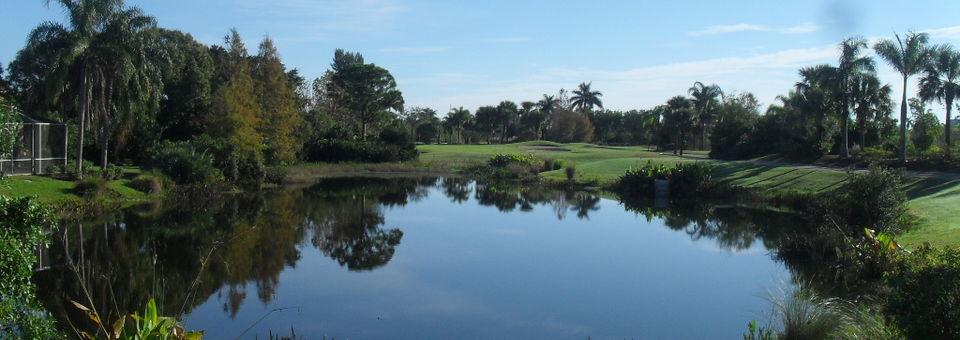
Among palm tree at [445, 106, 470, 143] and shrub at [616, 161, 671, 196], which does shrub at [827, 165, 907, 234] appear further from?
palm tree at [445, 106, 470, 143]

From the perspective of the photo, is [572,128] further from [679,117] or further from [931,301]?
[931,301]

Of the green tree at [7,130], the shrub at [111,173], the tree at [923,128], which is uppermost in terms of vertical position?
the tree at [923,128]

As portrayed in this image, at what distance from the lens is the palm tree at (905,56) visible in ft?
120

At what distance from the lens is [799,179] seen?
37.9m

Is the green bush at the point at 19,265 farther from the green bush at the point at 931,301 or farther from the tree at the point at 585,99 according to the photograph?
the tree at the point at 585,99

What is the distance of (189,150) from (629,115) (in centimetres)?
7486

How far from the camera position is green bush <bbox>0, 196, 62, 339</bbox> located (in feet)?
20.4

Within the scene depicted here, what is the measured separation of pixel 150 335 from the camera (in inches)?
279

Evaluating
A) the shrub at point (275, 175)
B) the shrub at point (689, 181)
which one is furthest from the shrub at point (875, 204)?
the shrub at point (275, 175)

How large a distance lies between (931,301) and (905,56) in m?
33.4

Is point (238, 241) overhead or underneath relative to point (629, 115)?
underneath

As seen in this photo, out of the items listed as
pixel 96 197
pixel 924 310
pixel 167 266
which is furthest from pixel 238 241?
pixel 924 310

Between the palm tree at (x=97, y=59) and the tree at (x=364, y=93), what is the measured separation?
3459 centimetres

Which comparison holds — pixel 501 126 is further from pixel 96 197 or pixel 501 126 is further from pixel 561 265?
pixel 561 265
